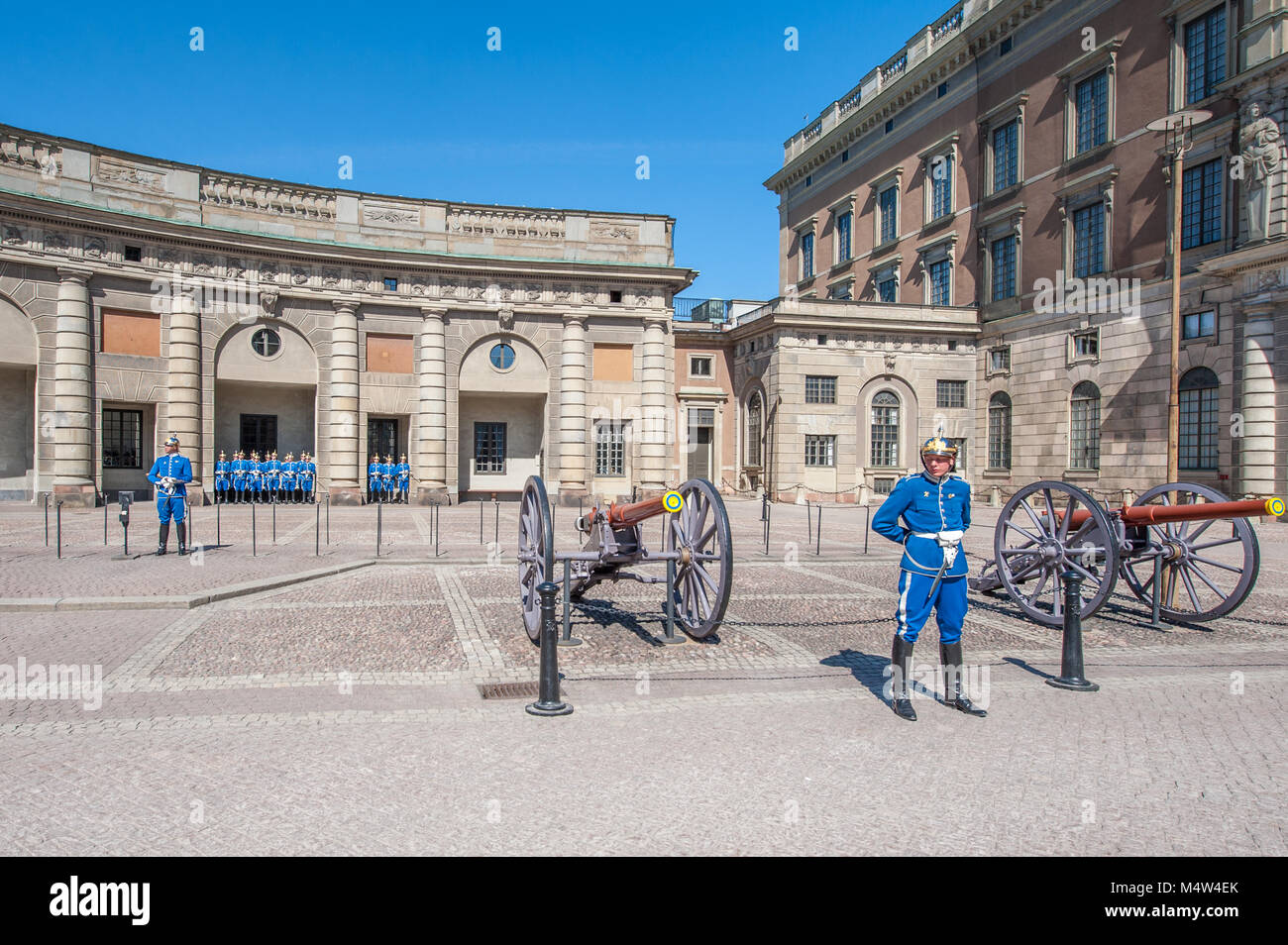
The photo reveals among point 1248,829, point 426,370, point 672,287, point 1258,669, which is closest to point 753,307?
point 672,287

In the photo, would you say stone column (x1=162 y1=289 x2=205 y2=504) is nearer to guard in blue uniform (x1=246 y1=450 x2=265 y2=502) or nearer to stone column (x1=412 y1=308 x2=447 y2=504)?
guard in blue uniform (x1=246 y1=450 x2=265 y2=502)

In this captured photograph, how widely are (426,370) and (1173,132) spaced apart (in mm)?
24134

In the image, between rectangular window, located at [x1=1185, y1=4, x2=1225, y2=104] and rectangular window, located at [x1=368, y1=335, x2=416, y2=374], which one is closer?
rectangular window, located at [x1=1185, y1=4, x2=1225, y2=104]

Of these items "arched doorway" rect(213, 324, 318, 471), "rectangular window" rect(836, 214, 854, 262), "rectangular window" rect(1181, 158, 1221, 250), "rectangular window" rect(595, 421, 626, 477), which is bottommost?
"rectangular window" rect(595, 421, 626, 477)

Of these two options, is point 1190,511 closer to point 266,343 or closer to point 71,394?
point 266,343

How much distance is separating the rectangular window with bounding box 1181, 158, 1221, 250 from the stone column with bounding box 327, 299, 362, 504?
84.6 ft

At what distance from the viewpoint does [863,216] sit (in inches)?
1657

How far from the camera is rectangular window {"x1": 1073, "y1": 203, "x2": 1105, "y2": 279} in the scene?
2899 cm

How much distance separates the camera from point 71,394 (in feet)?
76.7

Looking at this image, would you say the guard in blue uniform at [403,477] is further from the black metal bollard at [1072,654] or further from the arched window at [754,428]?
the black metal bollard at [1072,654]

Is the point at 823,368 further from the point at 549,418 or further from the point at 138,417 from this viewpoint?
the point at 138,417

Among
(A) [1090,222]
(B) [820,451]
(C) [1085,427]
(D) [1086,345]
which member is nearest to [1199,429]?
(C) [1085,427]

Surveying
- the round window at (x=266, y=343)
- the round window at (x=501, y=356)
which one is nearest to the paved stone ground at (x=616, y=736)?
the round window at (x=266, y=343)

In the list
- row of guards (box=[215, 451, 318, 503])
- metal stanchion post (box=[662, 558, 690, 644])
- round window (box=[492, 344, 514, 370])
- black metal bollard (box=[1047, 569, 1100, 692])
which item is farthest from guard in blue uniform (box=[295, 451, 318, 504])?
black metal bollard (box=[1047, 569, 1100, 692])
